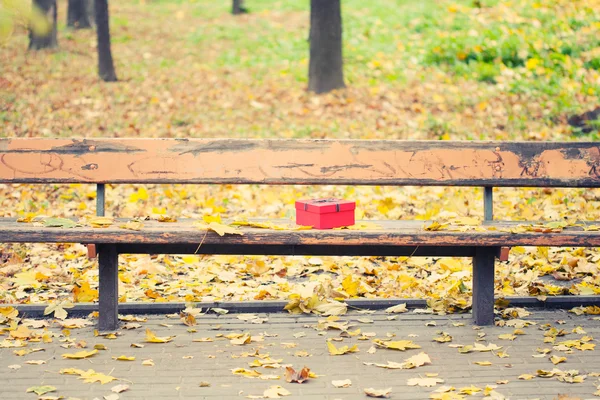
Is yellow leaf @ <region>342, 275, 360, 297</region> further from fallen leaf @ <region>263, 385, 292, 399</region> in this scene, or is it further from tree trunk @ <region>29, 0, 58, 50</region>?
tree trunk @ <region>29, 0, 58, 50</region>

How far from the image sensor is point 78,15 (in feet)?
60.8

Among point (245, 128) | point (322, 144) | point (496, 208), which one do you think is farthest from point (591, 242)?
point (245, 128)

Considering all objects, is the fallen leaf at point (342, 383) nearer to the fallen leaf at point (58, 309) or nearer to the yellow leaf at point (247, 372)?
the yellow leaf at point (247, 372)

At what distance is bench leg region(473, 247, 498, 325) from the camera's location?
4.42m

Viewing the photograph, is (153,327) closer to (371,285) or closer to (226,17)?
(371,285)

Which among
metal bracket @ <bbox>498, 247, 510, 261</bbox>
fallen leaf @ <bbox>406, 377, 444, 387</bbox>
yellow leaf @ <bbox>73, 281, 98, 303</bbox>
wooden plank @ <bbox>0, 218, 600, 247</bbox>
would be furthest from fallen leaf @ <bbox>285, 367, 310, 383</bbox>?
yellow leaf @ <bbox>73, 281, 98, 303</bbox>

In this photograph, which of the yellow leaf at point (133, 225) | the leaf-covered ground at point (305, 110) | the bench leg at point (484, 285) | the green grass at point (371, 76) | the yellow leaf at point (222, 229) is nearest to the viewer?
the yellow leaf at point (222, 229)

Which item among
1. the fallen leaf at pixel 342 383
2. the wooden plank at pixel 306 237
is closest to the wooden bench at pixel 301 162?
the wooden plank at pixel 306 237

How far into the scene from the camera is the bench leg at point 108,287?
433 centimetres

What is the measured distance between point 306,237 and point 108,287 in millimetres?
1142

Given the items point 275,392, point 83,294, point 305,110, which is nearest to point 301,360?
point 275,392

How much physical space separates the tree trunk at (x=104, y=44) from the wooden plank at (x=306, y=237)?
8.80 metres

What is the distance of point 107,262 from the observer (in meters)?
4.34

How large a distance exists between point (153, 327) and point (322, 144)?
4.63ft
